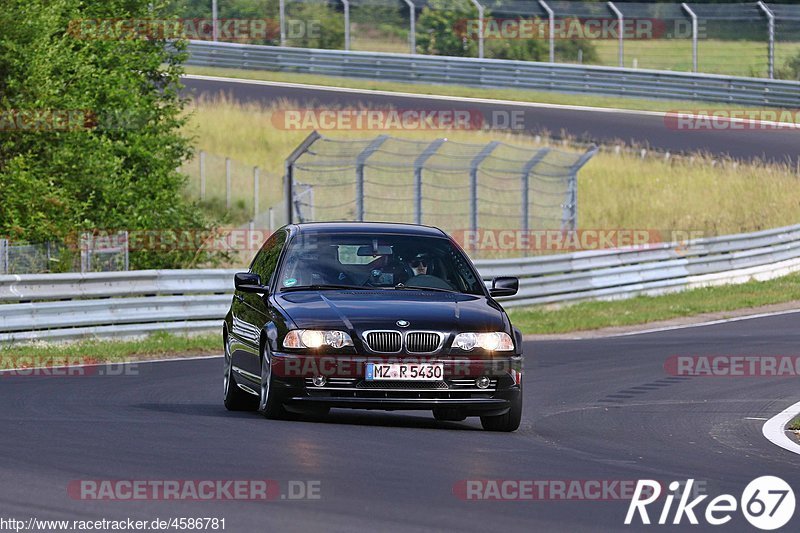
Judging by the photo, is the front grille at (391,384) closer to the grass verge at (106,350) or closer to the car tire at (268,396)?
the car tire at (268,396)

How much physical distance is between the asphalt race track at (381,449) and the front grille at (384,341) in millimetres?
565

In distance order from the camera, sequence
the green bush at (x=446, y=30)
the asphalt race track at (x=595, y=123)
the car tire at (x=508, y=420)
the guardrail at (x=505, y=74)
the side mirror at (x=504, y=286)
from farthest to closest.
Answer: the green bush at (x=446, y=30) < the guardrail at (x=505, y=74) < the asphalt race track at (x=595, y=123) < the side mirror at (x=504, y=286) < the car tire at (x=508, y=420)

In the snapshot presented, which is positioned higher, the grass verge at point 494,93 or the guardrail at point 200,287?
the grass verge at point 494,93

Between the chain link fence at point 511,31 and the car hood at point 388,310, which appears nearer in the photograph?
the car hood at point 388,310

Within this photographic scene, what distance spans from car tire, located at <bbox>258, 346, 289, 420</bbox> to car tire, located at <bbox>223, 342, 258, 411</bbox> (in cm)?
111

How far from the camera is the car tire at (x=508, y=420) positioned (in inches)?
442

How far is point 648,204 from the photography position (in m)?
36.5

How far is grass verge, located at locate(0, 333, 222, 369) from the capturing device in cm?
1747

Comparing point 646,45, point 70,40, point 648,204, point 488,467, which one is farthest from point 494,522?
point 646,45

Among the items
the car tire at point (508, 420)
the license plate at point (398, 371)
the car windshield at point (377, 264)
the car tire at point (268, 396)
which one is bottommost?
the car tire at point (508, 420)

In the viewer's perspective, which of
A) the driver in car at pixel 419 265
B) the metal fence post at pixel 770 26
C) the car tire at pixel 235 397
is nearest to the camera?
the driver in car at pixel 419 265

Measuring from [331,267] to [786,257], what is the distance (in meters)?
19.8

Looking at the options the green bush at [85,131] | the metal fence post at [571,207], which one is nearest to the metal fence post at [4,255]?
the green bush at [85,131]

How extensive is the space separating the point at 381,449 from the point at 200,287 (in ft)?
37.9
